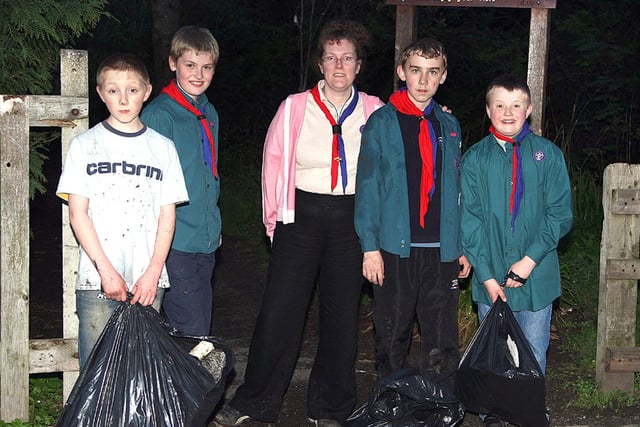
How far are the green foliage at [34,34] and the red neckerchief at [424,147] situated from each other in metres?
1.80

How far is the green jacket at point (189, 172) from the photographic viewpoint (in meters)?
4.65

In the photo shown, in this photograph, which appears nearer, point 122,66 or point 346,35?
point 122,66

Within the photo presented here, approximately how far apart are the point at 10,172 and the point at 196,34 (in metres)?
1.20

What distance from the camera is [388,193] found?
4.79m

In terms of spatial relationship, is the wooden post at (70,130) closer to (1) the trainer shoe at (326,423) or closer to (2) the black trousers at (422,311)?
(1) the trainer shoe at (326,423)

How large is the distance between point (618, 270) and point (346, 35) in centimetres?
222

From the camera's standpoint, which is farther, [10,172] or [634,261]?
[634,261]

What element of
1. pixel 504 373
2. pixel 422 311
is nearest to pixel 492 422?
pixel 504 373

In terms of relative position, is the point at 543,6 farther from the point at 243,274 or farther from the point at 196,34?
the point at 243,274

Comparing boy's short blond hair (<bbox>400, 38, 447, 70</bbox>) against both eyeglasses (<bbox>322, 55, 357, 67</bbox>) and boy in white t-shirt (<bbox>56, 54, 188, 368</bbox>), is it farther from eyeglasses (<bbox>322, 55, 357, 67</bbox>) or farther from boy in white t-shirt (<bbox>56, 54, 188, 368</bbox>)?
boy in white t-shirt (<bbox>56, 54, 188, 368</bbox>)

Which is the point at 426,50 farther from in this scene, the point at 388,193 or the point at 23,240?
the point at 23,240

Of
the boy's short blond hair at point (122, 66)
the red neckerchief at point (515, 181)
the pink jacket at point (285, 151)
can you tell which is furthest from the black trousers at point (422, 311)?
the boy's short blond hair at point (122, 66)

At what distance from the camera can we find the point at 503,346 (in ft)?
15.6

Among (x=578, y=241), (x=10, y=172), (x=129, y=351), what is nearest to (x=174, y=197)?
(x=129, y=351)
